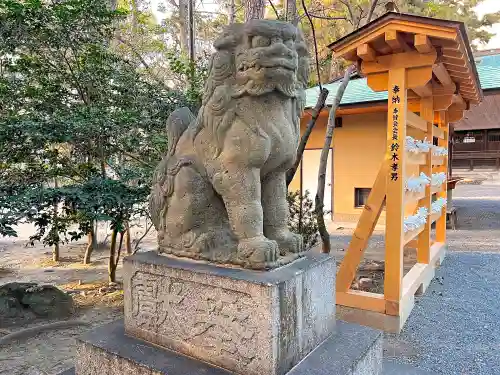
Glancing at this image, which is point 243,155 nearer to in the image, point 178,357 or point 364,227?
point 178,357

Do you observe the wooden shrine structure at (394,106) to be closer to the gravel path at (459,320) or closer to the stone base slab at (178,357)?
the gravel path at (459,320)

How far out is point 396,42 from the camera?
10.6 ft

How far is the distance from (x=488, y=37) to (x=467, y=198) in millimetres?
6444

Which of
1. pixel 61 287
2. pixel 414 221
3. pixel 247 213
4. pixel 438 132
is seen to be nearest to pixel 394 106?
pixel 414 221

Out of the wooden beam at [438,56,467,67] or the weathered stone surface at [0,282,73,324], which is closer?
the wooden beam at [438,56,467,67]

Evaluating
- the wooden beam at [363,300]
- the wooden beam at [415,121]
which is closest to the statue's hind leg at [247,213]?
the wooden beam at [363,300]

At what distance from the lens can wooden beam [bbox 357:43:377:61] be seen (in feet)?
11.1

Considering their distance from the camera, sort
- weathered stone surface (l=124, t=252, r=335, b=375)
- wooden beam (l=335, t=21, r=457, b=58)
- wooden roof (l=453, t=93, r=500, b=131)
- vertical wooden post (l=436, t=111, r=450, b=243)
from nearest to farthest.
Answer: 1. weathered stone surface (l=124, t=252, r=335, b=375)
2. wooden beam (l=335, t=21, r=457, b=58)
3. vertical wooden post (l=436, t=111, r=450, b=243)
4. wooden roof (l=453, t=93, r=500, b=131)

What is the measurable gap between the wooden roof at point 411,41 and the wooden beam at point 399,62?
0.03 meters

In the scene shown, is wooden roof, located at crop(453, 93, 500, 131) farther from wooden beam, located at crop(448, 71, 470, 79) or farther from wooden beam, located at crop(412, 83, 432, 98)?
wooden beam, located at crop(448, 71, 470, 79)

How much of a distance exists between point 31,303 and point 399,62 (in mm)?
4457

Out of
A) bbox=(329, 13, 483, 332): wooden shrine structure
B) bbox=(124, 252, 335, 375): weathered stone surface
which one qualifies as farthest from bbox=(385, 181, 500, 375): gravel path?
bbox=(124, 252, 335, 375): weathered stone surface

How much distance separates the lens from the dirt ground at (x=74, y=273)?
10.5ft

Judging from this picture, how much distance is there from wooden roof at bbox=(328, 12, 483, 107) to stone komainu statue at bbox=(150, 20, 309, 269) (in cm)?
166
